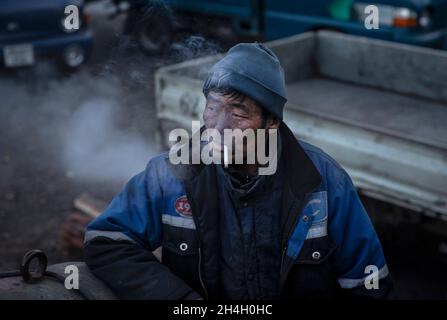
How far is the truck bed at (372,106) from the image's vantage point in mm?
5395

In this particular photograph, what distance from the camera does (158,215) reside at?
256cm

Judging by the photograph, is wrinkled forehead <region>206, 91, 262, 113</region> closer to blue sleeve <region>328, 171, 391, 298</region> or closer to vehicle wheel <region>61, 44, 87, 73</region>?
blue sleeve <region>328, 171, 391, 298</region>

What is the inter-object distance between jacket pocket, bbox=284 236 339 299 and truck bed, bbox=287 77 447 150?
271cm

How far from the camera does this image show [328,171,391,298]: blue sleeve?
2.52m

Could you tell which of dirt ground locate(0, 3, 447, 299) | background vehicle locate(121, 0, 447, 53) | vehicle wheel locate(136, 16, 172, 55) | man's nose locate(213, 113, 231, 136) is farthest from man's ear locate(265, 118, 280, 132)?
vehicle wheel locate(136, 16, 172, 55)

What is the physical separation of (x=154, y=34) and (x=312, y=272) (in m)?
7.13

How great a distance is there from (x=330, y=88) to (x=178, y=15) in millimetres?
3571

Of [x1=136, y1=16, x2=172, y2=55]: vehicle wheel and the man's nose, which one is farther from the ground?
the man's nose

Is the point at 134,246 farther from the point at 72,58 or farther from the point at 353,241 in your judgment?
the point at 72,58

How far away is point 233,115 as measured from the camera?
95.5 inches

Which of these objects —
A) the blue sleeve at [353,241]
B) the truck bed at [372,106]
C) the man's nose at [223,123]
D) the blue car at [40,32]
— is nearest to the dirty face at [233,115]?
the man's nose at [223,123]

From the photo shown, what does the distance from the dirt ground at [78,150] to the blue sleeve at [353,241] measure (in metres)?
1.98
